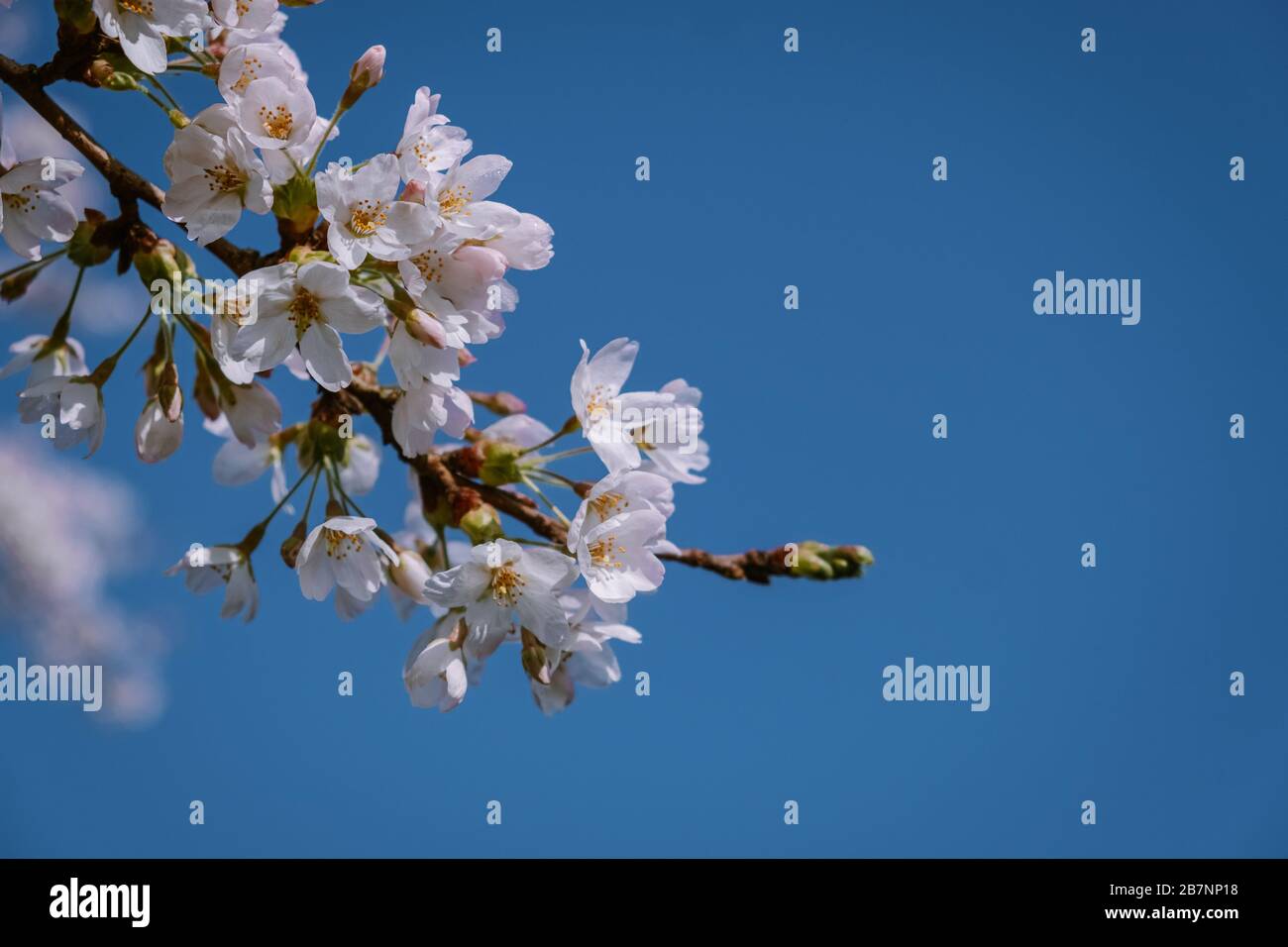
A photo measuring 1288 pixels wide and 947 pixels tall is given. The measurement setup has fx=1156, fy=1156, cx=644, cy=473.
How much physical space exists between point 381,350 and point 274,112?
0.47 meters

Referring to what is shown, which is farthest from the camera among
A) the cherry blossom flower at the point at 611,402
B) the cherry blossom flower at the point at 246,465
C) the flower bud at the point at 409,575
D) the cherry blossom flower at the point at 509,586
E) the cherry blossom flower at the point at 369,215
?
the cherry blossom flower at the point at 246,465

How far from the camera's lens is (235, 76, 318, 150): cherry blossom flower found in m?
1.58

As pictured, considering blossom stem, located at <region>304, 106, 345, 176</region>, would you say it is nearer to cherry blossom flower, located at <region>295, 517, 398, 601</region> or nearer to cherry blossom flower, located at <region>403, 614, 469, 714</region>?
cherry blossom flower, located at <region>295, 517, 398, 601</region>

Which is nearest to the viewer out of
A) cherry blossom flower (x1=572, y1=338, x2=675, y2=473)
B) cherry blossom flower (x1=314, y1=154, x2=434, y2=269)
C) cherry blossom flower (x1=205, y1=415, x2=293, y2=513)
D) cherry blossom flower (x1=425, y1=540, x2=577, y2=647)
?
cherry blossom flower (x1=314, y1=154, x2=434, y2=269)

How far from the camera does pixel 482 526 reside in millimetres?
1751

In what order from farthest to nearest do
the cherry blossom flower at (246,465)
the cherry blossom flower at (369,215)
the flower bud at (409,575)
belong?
the cherry blossom flower at (246,465) < the flower bud at (409,575) < the cherry blossom flower at (369,215)

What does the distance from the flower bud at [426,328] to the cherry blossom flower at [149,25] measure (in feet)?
1.68

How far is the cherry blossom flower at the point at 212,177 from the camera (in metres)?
1.60

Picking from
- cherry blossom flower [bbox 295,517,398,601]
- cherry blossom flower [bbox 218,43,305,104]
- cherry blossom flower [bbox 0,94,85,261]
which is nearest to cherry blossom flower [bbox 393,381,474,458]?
cherry blossom flower [bbox 295,517,398,601]

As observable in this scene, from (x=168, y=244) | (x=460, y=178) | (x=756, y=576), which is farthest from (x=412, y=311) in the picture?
(x=756, y=576)

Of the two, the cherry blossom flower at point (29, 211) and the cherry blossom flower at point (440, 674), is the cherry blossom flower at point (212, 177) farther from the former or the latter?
the cherry blossom flower at point (440, 674)

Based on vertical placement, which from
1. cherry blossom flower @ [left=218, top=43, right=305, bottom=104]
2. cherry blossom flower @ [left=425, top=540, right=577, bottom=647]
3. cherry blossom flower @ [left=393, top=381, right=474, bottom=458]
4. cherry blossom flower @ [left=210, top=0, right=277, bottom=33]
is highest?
cherry blossom flower @ [left=210, top=0, right=277, bottom=33]

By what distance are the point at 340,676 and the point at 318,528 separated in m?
0.82

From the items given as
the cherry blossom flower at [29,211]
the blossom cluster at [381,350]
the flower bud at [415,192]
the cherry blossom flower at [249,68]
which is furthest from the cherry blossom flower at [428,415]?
the cherry blossom flower at [29,211]
